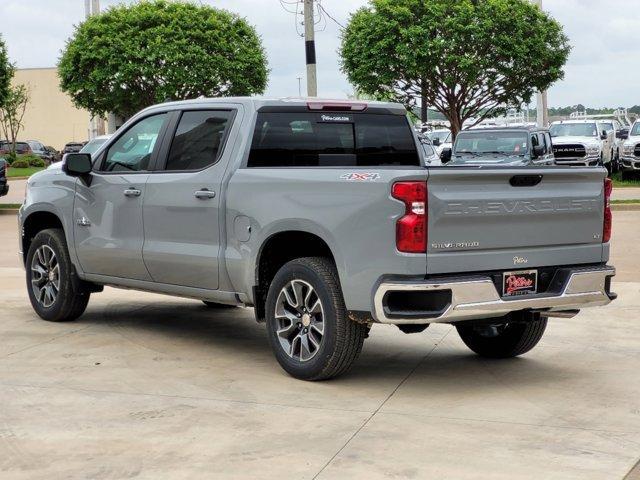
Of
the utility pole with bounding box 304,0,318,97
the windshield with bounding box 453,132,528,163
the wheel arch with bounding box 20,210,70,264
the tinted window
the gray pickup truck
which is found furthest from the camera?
the windshield with bounding box 453,132,528,163

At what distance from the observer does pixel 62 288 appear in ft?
31.5

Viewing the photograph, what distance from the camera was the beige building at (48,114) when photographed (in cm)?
9875

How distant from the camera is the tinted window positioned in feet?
26.8

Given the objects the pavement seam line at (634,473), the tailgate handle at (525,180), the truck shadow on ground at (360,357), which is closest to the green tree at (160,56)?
the truck shadow on ground at (360,357)

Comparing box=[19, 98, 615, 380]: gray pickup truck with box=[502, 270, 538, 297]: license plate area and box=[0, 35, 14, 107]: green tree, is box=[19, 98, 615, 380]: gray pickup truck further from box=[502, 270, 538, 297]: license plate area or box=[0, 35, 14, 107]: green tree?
box=[0, 35, 14, 107]: green tree

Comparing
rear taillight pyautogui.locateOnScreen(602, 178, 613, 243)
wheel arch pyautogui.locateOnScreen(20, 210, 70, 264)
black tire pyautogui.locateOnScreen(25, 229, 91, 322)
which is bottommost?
black tire pyautogui.locateOnScreen(25, 229, 91, 322)

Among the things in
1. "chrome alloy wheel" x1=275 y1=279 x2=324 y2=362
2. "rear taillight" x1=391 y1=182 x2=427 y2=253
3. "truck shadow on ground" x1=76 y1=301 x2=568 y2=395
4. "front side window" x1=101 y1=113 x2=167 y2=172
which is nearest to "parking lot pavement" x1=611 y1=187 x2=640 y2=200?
"truck shadow on ground" x1=76 y1=301 x2=568 y2=395

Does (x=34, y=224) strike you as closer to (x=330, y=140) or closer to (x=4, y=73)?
(x=330, y=140)

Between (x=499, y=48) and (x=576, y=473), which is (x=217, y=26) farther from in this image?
(x=576, y=473)

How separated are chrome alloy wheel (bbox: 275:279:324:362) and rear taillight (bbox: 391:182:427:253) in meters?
0.80

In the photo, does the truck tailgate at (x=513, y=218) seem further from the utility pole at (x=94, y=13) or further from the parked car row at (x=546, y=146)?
the utility pole at (x=94, y=13)

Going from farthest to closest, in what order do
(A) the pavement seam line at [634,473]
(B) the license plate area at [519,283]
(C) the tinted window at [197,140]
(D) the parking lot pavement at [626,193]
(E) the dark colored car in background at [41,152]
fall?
1. (E) the dark colored car in background at [41,152]
2. (D) the parking lot pavement at [626,193]
3. (C) the tinted window at [197,140]
4. (B) the license plate area at [519,283]
5. (A) the pavement seam line at [634,473]

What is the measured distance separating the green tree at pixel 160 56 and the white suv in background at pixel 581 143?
11.3 m

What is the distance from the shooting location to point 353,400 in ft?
22.5
